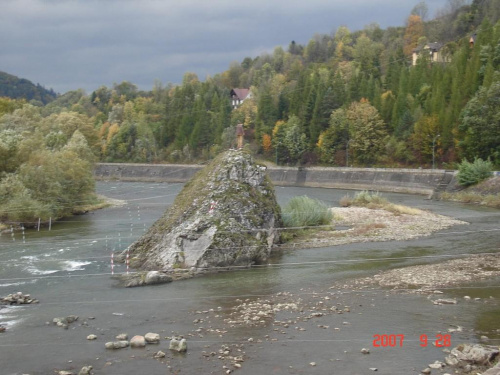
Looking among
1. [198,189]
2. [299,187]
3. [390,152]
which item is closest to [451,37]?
[390,152]

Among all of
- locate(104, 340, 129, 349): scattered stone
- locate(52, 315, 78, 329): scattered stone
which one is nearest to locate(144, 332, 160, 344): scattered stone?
locate(104, 340, 129, 349): scattered stone

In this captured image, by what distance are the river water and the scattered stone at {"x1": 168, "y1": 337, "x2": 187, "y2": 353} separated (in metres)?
0.26

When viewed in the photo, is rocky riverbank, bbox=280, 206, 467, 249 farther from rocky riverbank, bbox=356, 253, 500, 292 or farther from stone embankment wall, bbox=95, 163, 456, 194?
stone embankment wall, bbox=95, 163, 456, 194

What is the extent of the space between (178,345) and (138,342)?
1565 mm

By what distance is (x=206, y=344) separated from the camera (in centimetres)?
1855

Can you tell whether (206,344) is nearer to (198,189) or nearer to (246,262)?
(246,262)

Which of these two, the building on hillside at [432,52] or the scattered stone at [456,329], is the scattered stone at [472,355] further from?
the building on hillside at [432,52]

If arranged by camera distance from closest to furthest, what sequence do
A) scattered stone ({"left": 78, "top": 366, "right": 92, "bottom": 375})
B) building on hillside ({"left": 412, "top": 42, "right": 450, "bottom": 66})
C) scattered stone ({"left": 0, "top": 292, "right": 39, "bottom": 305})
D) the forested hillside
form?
scattered stone ({"left": 78, "top": 366, "right": 92, "bottom": 375})
scattered stone ({"left": 0, "top": 292, "right": 39, "bottom": 305})
the forested hillside
building on hillside ({"left": 412, "top": 42, "right": 450, "bottom": 66})

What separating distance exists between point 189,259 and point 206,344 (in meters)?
11.8

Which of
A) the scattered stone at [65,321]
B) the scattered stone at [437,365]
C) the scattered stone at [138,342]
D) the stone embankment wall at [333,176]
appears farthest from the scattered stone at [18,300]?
the stone embankment wall at [333,176]

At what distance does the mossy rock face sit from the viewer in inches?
1198

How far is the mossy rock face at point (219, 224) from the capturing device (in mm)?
30422

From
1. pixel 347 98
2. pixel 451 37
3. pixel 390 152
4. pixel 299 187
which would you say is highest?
pixel 451 37

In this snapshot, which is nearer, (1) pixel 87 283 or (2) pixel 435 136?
(1) pixel 87 283
